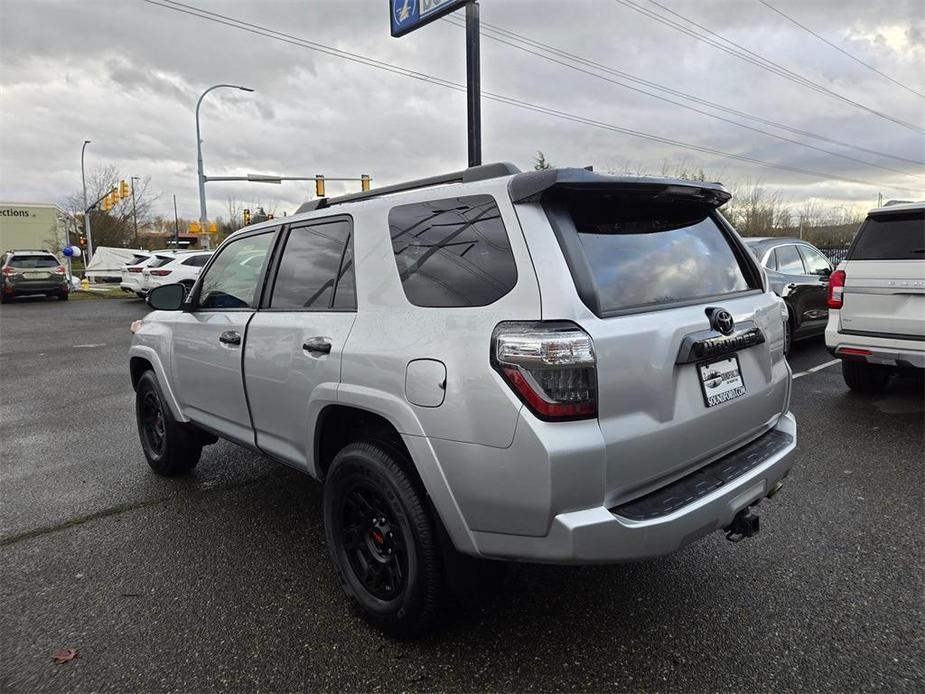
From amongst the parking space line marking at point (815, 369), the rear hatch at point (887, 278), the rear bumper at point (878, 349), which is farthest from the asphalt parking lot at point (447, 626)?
the parking space line marking at point (815, 369)

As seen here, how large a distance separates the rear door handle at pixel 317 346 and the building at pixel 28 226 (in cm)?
4464

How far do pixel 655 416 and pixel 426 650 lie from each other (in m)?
1.30

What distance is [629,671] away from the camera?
228cm

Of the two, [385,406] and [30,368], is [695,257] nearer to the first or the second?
[385,406]

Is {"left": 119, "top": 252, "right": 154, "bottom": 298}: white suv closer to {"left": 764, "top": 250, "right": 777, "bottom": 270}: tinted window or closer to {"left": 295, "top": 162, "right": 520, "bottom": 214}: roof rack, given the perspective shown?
{"left": 764, "top": 250, "right": 777, "bottom": 270}: tinted window

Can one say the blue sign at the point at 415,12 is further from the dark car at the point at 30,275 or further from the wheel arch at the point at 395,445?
the dark car at the point at 30,275

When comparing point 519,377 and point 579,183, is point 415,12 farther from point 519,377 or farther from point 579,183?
point 519,377

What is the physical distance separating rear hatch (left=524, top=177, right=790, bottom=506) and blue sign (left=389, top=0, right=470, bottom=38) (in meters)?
9.68

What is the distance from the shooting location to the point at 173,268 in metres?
17.9

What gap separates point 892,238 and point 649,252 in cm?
441

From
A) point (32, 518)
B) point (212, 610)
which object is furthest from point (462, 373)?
point (32, 518)

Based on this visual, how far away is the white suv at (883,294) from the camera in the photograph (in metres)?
5.27

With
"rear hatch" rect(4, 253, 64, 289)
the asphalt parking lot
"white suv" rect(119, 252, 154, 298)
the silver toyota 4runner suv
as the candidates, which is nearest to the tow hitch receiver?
the silver toyota 4runner suv

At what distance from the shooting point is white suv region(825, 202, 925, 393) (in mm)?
5266
